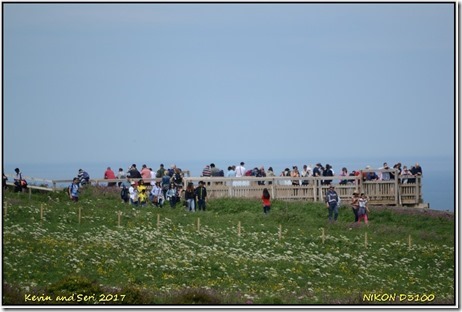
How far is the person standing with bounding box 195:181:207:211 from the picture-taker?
6656 centimetres

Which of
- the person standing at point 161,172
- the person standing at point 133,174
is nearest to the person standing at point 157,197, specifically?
the person standing at point 161,172

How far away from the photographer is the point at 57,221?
5872 centimetres

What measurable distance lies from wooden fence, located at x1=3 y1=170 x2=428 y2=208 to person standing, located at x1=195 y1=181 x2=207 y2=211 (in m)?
4.11

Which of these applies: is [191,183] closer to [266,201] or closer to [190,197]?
[190,197]

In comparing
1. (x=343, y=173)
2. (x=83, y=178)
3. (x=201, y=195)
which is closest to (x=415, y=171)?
Result: (x=343, y=173)

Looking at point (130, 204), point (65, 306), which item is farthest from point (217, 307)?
point (130, 204)

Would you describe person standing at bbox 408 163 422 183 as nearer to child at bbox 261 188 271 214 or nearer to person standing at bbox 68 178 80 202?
child at bbox 261 188 271 214

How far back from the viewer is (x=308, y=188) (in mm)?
71812

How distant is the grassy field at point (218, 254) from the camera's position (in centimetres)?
4522

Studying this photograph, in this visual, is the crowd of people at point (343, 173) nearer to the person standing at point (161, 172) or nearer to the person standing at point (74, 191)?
the person standing at point (161, 172)

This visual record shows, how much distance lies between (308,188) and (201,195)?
320 inches

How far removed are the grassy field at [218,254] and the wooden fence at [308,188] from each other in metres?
1.69

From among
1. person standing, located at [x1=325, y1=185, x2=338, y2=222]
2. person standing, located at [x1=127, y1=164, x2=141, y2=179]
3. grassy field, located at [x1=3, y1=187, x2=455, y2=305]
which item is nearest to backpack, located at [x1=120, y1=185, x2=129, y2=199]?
grassy field, located at [x1=3, y1=187, x2=455, y2=305]

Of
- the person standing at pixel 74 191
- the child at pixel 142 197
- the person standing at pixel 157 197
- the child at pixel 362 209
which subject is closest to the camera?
the child at pixel 362 209
